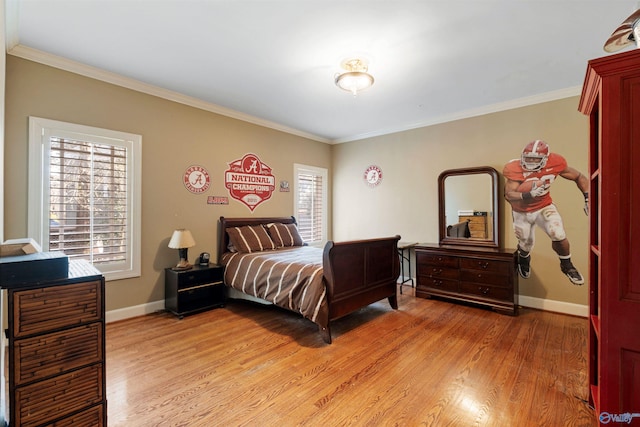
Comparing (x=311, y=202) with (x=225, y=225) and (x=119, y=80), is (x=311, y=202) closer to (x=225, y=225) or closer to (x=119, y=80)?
(x=225, y=225)

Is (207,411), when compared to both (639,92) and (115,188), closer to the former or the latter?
(115,188)

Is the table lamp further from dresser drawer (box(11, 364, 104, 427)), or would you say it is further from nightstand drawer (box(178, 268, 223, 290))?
dresser drawer (box(11, 364, 104, 427))

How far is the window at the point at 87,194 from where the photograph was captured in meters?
2.70

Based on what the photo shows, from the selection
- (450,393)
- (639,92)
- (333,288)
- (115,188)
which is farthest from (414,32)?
(115,188)

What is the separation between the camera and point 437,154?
445 centimetres

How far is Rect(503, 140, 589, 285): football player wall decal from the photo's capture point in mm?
3461

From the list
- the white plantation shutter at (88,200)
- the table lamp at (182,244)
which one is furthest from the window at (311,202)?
the white plantation shutter at (88,200)

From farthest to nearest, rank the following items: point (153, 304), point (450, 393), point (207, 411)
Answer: point (153, 304), point (450, 393), point (207, 411)

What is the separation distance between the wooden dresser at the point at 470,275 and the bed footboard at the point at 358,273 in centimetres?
67

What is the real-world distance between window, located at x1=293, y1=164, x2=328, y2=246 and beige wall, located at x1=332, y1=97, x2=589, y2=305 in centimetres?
27

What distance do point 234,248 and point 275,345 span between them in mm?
1679

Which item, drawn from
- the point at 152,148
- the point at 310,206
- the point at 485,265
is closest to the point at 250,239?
the point at 152,148

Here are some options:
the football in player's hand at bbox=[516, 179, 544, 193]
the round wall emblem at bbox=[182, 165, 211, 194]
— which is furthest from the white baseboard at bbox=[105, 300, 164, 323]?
Answer: the football in player's hand at bbox=[516, 179, 544, 193]

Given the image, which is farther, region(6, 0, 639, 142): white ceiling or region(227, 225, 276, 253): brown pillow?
region(227, 225, 276, 253): brown pillow
